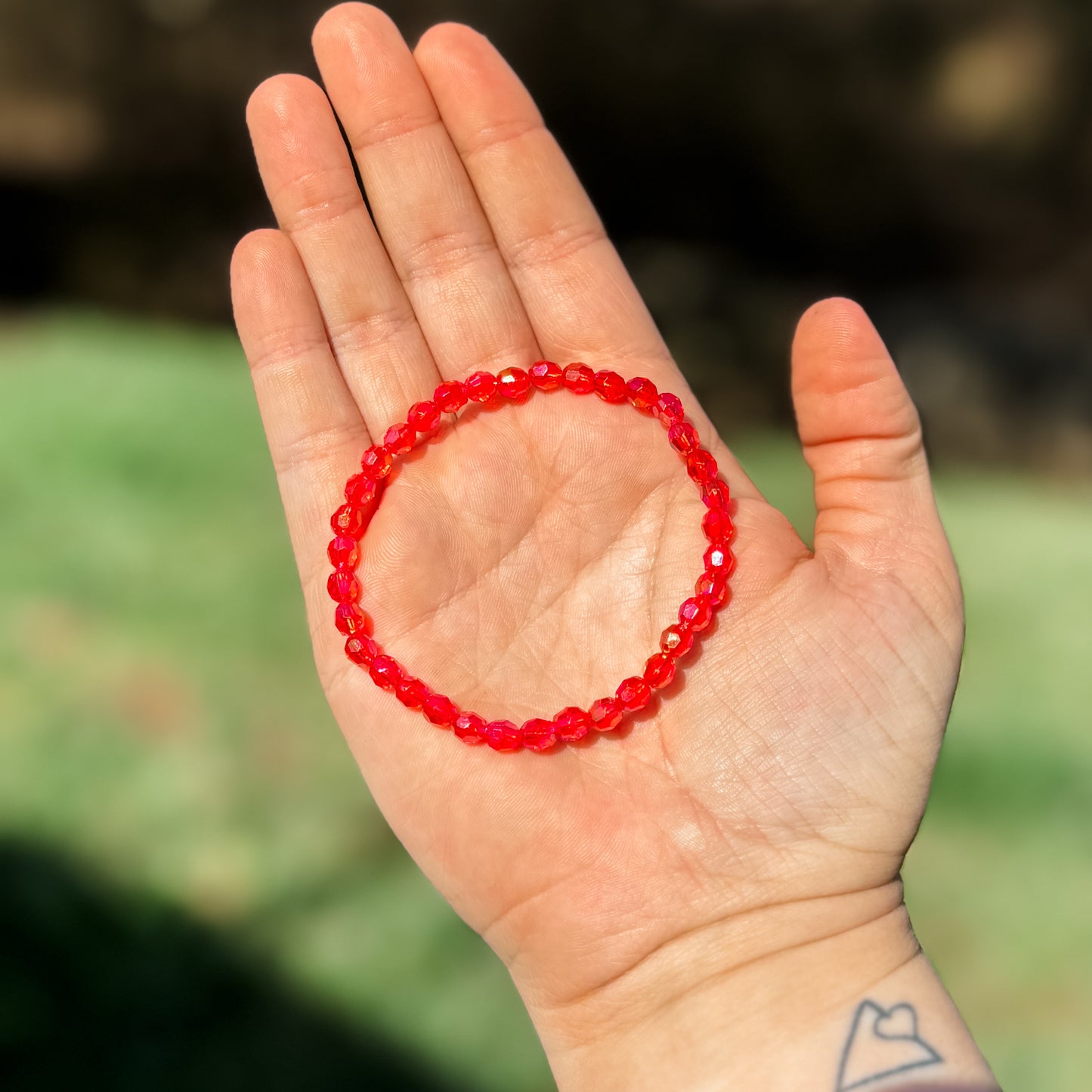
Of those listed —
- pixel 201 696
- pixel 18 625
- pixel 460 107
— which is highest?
pixel 460 107

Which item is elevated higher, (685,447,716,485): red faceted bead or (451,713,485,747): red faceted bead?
(685,447,716,485): red faceted bead

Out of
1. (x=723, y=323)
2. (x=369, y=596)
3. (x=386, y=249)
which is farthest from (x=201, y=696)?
(x=723, y=323)

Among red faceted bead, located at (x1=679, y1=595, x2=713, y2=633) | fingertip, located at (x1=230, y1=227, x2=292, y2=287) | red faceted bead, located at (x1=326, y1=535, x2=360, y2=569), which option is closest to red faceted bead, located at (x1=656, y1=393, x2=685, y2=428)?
red faceted bead, located at (x1=679, y1=595, x2=713, y2=633)

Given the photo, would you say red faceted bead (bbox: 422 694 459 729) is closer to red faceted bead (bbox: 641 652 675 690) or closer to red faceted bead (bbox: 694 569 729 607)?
red faceted bead (bbox: 641 652 675 690)

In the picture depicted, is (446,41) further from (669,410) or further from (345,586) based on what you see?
(345,586)

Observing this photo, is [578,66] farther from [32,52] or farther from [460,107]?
[32,52]

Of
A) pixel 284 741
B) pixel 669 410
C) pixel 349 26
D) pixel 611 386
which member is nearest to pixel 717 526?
pixel 669 410

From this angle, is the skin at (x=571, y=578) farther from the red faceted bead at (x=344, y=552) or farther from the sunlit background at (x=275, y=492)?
the sunlit background at (x=275, y=492)
